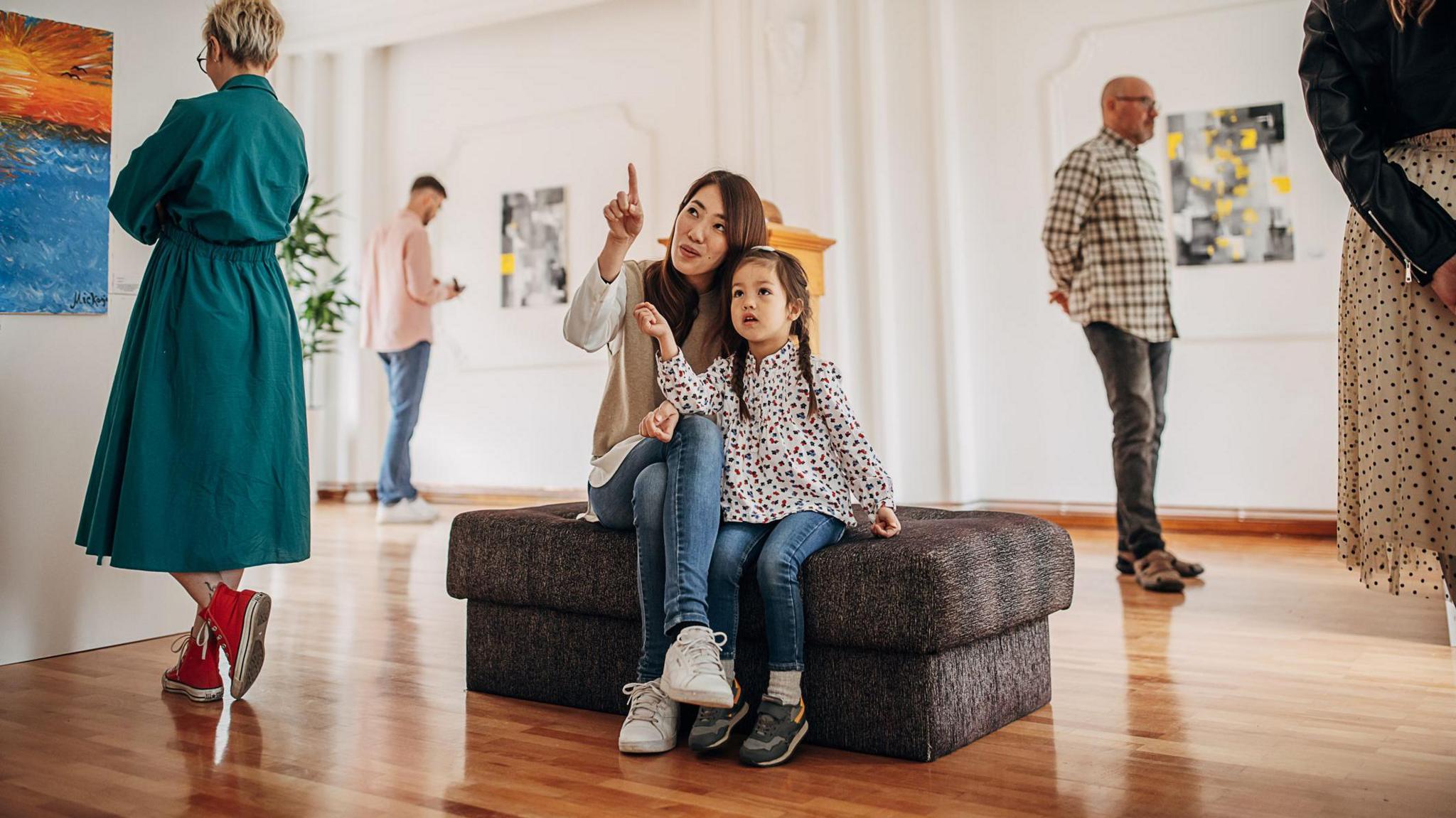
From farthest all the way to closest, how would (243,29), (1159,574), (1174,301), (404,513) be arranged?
(404,513) → (1174,301) → (1159,574) → (243,29)

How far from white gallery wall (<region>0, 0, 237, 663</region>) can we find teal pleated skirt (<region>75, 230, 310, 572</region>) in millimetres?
381

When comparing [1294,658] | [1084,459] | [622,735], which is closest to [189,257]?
[622,735]

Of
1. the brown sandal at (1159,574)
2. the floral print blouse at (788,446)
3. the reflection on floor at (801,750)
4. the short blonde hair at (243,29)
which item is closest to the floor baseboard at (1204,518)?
the brown sandal at (1159,574)

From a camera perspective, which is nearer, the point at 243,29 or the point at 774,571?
the point at 774,571

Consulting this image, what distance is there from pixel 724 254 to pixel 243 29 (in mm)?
1052

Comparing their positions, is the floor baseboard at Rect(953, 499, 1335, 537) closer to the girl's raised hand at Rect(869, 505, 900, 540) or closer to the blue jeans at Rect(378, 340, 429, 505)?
the girl's raised hand at Rect(869, 505, 900, 540)

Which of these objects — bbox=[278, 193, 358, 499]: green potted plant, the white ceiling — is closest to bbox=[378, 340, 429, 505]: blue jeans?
bbox=[278, 193, 358, 499]: green potted plant

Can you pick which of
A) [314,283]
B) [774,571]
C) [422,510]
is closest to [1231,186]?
[774,571]

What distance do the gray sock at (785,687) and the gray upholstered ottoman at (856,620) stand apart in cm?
7

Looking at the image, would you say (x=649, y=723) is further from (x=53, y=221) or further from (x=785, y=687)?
(x=53, y=221)

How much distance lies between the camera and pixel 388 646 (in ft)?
8.18

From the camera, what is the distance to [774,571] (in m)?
1.62

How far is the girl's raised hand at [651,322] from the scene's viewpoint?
175 centimetres

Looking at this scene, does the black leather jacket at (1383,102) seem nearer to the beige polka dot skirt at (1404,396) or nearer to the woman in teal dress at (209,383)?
the beige polka dot skirt at (1404,396)
